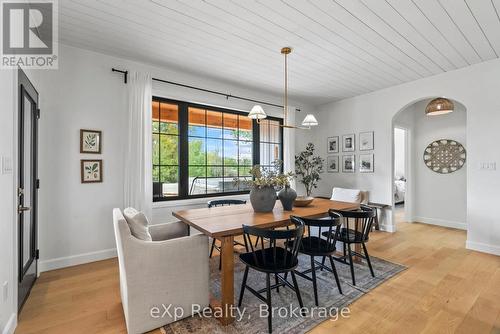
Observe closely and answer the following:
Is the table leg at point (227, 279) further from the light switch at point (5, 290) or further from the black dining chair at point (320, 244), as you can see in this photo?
the light switch at point (5, 290)

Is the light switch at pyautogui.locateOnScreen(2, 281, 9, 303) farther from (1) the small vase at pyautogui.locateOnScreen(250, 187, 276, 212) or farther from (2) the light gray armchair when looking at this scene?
(1) the small vase at pyautogui.locateOnScreen(250, 187, 276, 212)

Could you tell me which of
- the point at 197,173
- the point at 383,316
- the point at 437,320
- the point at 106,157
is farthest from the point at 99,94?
the point at 437,320

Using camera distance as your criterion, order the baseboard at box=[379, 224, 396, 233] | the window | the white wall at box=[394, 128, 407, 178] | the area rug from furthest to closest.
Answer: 1. the white wall at box=[394, 128, 407, 178]
2. the baseboard at box=[379, 224, 396, 233]
3. the window
4. the area rug

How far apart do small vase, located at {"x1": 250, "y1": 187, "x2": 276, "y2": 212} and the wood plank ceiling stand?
177 centimetres

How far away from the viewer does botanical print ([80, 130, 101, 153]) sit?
10.1 ft

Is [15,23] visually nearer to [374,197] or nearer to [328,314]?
Result: [328,314]

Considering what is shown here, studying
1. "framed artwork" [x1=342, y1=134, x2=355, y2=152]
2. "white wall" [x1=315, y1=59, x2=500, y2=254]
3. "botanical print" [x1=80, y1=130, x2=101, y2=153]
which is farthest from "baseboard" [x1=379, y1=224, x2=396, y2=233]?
"botanical print" [x1=80, y1=130, x2=101, y2=153]

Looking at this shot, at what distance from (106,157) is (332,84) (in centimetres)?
389

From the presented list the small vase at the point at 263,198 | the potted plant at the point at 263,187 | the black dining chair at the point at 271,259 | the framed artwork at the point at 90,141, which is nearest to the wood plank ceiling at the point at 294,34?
the framed artwork at the point at 90,141

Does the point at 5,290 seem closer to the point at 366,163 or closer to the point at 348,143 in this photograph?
the point at 366,163

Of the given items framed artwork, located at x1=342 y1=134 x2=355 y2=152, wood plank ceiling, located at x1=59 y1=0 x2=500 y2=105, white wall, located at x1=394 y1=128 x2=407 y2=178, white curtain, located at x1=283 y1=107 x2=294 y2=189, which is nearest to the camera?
wood plank ceiling, located at x1=59 y1=0 x2=500 y2=105

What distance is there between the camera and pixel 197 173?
4168mm

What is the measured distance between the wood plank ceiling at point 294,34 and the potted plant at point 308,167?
6.34 ft

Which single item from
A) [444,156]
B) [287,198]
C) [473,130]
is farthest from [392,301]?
[444,156]
